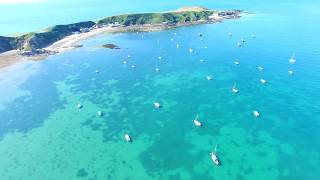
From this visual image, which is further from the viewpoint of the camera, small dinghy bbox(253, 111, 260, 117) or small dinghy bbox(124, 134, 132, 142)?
small dinghy bbox(253, 111, 260, 117)

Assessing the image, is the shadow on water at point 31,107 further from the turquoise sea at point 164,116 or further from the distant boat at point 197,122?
the distant boat at point 197,122

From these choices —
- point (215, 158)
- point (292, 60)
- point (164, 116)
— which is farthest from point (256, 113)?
point (292, 60)

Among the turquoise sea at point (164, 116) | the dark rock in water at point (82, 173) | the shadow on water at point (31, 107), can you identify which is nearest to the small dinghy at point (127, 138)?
the turquoise sea at point (164, 116)

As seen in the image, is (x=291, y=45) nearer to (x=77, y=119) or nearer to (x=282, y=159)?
(x=282, y=159)

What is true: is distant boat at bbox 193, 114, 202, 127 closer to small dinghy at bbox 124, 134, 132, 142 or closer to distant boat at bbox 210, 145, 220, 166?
distant boat at bbox 210, 145, 220, 166

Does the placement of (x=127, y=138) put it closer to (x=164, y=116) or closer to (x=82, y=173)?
(x=164, y=116)

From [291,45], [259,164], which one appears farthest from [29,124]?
[291,45]

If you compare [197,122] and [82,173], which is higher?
[197,122]

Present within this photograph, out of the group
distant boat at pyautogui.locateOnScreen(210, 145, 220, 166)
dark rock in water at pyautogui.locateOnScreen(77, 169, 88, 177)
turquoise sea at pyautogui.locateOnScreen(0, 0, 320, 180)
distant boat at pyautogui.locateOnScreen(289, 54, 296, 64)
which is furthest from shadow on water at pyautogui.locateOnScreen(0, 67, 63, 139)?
distant boat at pyautogui.locateOnScreen(289, 54, 296, 64)
